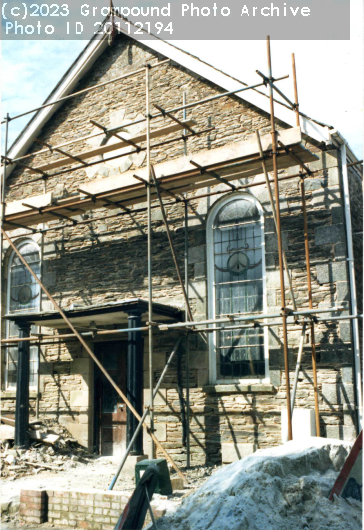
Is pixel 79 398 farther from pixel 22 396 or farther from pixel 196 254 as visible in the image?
pixel 196 254

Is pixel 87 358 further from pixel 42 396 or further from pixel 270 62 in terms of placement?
pixel 270 62

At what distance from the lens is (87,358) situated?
12.0 m

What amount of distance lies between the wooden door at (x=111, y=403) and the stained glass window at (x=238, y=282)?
88.1 inches

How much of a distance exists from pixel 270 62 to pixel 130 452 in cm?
677

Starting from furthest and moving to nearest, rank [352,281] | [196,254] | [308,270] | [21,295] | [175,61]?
[21,295], [175,61], [196,254], [308,270], [352,281]

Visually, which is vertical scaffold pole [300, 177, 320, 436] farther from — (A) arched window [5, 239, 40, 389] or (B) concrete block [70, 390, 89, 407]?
(A) arched window [5, 239, 40, 389]

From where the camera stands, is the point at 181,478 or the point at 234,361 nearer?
the point at 181,478

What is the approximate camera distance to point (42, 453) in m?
10.7

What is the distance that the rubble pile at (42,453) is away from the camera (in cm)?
1005

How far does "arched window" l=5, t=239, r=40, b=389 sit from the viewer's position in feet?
43.4

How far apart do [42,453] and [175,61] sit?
321 inches

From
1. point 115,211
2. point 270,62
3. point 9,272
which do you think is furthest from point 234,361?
point 9,272

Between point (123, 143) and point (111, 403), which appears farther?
point (111, 403)

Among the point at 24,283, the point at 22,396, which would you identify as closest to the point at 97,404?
the point at 22,396
